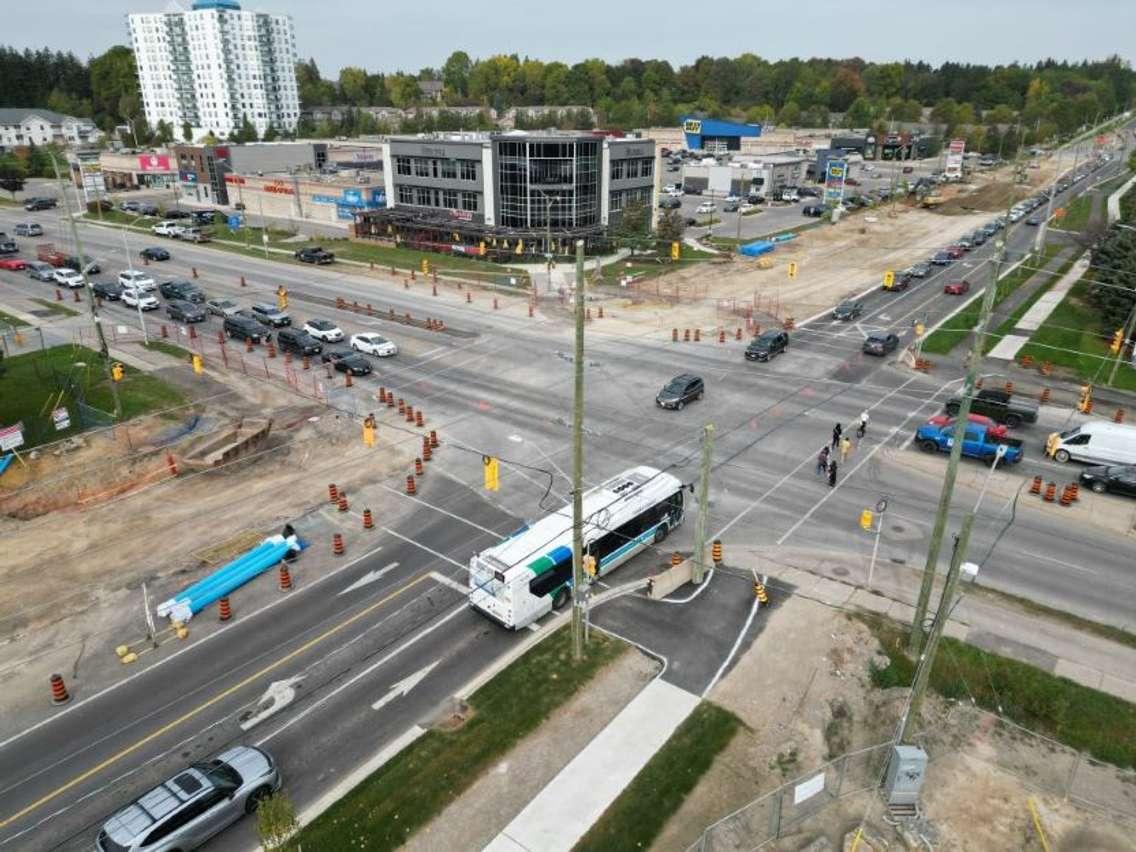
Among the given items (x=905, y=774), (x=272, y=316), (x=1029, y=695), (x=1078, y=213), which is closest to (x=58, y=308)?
(x=272, y=316)

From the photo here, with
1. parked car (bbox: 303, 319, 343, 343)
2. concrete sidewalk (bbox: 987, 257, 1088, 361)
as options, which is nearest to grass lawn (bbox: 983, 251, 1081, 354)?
concrete sidewalk (bbox: 987, 257, 1088, 361)

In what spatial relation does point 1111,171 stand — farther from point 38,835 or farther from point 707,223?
point 38,835

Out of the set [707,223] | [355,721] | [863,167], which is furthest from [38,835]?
[863,167]

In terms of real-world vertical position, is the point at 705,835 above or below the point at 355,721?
above

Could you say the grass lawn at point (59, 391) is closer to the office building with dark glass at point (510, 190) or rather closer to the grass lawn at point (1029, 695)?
the grass lawn at point (1029, 695)

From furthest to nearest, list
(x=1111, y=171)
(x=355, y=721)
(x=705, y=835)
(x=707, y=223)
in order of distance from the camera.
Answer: (x=1111, y=171) < (x=707, y=223) < (x=355, y=721) < (x=705, y=835)

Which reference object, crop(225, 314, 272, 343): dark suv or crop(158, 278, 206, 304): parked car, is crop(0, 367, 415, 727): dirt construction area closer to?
crop(225, 314, 272, 343): dark suv

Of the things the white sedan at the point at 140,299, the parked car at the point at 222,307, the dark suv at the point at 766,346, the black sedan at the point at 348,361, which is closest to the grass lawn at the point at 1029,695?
the dark suv at the point at 766,346
